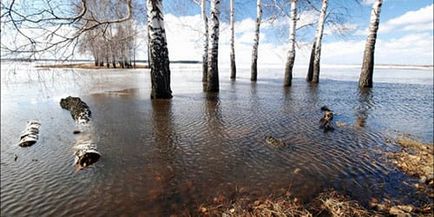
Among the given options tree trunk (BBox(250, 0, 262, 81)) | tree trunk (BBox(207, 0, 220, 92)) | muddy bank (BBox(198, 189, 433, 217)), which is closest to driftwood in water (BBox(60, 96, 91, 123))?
muddy bank (BBox(198, 189, 433, 217))

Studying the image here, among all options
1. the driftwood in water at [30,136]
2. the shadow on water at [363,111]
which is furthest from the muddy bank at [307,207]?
the driftwood in water at [30,136]

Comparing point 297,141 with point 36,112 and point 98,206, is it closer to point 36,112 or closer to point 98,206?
point 98,206

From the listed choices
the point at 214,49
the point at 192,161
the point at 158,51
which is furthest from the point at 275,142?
the point at 214,49

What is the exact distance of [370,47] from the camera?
1224 centimetres

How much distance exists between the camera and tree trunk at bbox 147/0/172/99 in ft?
26.8

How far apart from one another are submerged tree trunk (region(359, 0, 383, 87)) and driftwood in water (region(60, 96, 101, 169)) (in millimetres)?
12238

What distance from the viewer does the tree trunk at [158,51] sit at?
26.8 feet

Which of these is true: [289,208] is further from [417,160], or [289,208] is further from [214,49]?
[214,49]

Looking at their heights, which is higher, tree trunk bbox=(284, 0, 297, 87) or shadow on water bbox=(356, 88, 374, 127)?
tree trunk bbox=(284, 0, 297, 87)

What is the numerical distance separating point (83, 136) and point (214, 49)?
7.36m

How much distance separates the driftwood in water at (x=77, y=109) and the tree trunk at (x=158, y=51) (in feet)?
8.32

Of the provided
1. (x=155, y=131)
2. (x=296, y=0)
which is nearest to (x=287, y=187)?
(x=155, y=131)

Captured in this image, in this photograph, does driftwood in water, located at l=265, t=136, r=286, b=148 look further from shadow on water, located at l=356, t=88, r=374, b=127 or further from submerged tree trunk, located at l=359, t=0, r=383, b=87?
submerged tree trunk, located at l=359, t=0, r=383, b=87

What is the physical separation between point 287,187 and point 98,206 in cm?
201
